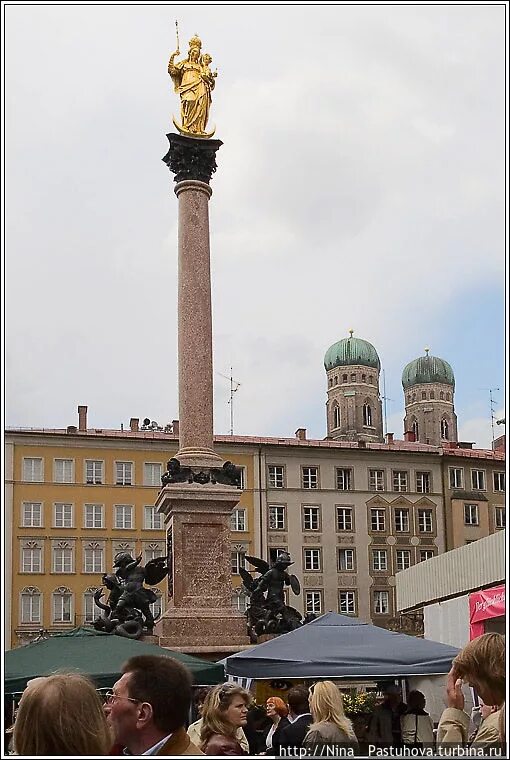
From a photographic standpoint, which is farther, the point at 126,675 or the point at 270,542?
the point at 270,542

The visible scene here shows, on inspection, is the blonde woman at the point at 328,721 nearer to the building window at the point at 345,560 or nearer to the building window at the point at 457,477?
the building window at the point at 345,560

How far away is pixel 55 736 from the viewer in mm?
3562

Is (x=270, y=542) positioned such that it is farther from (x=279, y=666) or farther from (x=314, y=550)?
(x=279, y=666)

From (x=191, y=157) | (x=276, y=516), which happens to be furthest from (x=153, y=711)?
(x=276, y=516)

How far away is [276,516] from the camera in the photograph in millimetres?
59781

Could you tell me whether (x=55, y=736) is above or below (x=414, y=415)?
below

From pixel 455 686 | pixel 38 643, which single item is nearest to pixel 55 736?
pixel 455 686

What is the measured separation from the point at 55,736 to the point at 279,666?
7.05 m

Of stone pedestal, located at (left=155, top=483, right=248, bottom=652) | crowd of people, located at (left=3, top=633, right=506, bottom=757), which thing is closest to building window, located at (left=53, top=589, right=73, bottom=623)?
stone pedestal, located at (left=155, top=483, right=248, bottom=652)

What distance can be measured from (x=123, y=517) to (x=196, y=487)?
36.4m

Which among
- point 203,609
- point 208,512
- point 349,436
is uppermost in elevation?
point 349,436

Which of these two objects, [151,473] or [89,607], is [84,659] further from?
[151,473]

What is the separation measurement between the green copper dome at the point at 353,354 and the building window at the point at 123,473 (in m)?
81.2

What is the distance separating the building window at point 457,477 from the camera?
64.3m
